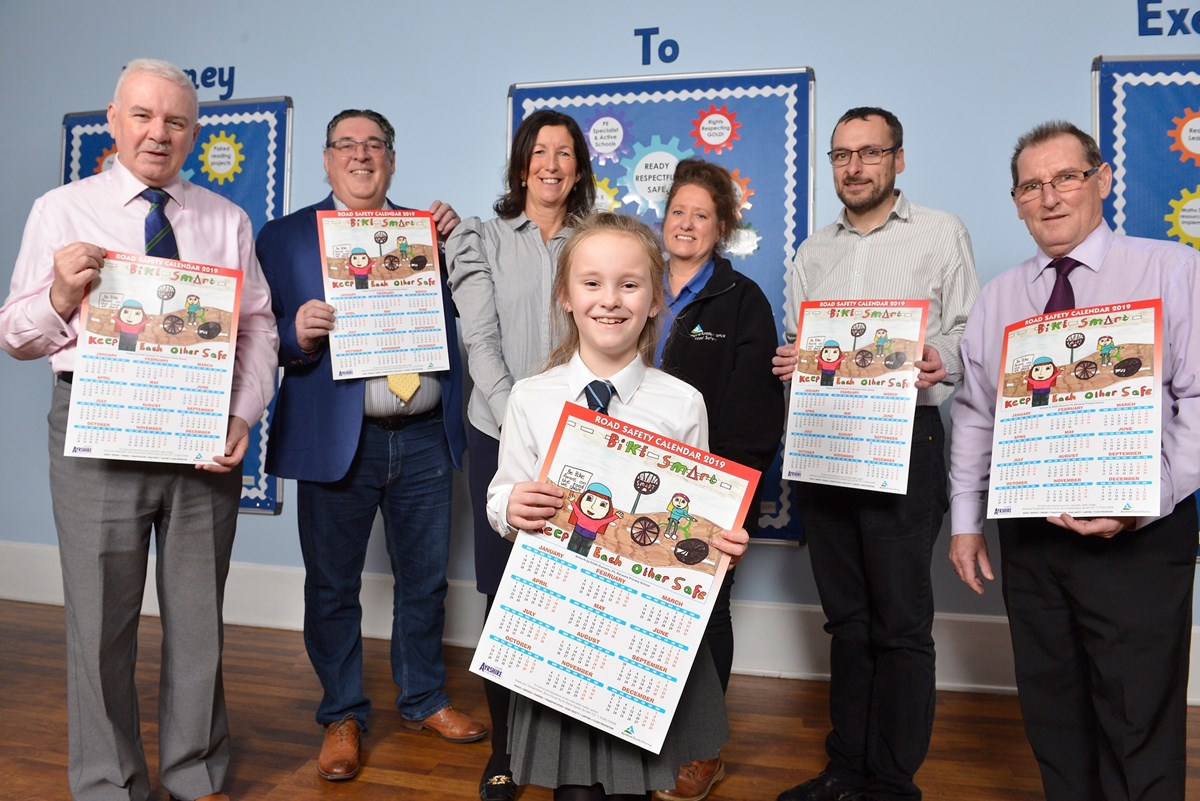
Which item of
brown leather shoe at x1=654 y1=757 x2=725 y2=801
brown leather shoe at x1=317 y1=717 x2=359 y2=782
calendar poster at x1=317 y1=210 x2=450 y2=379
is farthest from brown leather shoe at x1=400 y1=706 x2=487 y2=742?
calendar poster at x1=317 y1=210 x2=450 y2=379

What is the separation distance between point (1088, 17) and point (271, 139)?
313cm

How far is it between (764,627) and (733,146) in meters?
1.80

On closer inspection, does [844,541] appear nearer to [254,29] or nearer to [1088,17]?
[1088,17]

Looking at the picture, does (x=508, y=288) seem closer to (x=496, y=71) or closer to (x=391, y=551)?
(x=391, y=551)

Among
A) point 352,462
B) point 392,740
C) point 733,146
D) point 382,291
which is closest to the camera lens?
point 382,291

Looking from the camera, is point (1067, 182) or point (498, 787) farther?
point (498, 787)

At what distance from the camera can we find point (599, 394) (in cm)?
151

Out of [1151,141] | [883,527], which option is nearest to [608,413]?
[883,527]

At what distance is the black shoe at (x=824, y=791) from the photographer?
223 cm

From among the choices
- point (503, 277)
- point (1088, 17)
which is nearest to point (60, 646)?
point (503, 277)

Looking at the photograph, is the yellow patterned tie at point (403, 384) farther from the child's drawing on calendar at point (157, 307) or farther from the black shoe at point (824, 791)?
the black shoe at point (824, 791)

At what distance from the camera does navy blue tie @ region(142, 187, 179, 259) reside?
199cm

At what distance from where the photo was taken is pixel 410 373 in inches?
96.7

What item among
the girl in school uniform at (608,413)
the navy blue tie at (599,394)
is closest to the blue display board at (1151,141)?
the girl in school uniform at (608,413)
